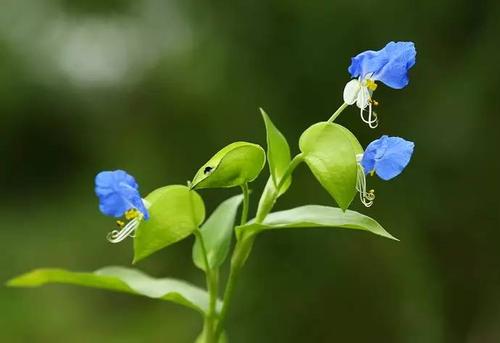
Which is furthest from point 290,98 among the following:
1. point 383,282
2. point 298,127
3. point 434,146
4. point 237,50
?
point 383,282

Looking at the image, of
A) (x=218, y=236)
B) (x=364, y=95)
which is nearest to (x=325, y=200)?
(x=218, y=236)

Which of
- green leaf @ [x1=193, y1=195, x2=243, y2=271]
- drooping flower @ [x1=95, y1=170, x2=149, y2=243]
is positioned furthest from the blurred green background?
drooping flower @ [x1=95, y1=170, x2=149, y2=243]

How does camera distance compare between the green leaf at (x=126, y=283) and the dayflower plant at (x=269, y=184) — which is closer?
the dayflower plant at (x=269, y=184)

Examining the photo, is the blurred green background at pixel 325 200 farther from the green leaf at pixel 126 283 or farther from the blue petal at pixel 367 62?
the blue petal at pixel 367 62

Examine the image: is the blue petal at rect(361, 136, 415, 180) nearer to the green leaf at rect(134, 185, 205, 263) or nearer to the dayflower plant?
the dayflower plant

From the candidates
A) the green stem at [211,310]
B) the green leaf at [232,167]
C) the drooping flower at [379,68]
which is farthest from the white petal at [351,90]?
the green stem at [211,310]

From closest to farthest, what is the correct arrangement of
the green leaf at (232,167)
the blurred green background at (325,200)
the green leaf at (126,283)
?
1. the green leaf at (232,167)
2. the green leaf at (126,283)
3. the blurred green background at (325,200)

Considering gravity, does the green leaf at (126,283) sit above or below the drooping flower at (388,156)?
below

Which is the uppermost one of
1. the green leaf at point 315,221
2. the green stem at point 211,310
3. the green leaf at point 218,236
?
the green leaf at point 315,221
